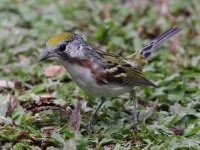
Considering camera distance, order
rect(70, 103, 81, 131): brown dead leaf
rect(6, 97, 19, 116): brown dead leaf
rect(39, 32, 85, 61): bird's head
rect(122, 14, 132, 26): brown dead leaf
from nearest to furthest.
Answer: rect(39, 32, 85, 61): bird's head
rect(70, 103, 81, 131): brown dead leaf
rect(6, 97, 19, 116): brown dead leaf
rect(122, 14, 132, 26): brown dead leaf

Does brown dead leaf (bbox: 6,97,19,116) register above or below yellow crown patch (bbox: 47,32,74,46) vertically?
below

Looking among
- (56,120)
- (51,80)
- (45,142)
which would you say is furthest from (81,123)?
(51,80)

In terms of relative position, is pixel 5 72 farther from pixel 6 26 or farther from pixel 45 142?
pixel 45 142

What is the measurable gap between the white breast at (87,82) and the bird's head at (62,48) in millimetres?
125

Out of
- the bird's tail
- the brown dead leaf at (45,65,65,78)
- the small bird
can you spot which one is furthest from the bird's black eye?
the brown dead leaf at (45,65,65,78)

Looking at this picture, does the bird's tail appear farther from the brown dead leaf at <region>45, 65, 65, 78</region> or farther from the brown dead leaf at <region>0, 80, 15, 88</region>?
the brown dead leaf at <region>0, 80, 15, 88</region>

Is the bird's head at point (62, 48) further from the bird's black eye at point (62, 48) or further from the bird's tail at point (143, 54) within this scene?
the bird's tail at point (143, 54)

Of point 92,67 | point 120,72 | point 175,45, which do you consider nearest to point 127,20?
point 175,45

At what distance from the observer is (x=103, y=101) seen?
253 inches

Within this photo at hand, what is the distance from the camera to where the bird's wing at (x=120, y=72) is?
20.3 ft

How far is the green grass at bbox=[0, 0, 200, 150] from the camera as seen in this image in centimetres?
578

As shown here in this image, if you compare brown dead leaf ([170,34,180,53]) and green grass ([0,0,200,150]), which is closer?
green grass ([0,0,200,150])

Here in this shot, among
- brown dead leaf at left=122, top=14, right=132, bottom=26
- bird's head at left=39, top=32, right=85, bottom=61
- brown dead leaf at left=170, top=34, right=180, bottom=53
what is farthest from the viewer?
brown dead leaf at left=122, top=14, right=132, bottom=26

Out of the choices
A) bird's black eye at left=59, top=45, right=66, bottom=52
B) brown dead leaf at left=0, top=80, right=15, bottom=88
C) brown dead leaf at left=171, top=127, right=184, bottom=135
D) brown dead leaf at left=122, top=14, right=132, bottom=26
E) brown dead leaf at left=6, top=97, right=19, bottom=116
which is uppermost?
brown dead leaf at left=122, top=14, right=132, bottom=26
